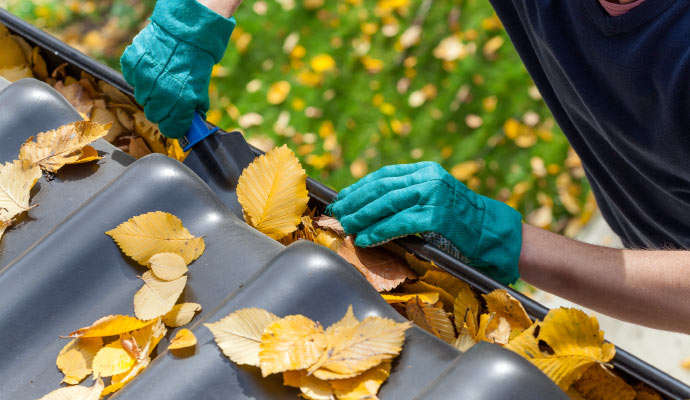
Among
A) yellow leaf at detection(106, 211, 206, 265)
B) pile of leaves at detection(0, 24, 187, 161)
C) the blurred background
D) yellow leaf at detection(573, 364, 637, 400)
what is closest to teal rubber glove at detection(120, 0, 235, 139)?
pile of leaves at detection(0, 24, 187, 161)

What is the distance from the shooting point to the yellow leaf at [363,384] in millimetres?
763

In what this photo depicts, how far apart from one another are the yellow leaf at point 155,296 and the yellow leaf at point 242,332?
0.12 m

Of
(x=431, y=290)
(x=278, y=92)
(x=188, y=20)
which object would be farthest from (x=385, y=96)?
(x=431, y=290)

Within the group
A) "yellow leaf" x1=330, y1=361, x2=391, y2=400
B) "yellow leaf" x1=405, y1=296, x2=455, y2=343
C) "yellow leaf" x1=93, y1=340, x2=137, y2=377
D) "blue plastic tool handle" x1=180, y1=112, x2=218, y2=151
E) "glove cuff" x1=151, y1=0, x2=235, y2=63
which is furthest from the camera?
"glove cuff" x1=151, y1=0, x2=235, y2=63

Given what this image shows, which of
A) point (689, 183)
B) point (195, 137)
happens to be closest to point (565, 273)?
point (689, 183)

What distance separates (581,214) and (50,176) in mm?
2160

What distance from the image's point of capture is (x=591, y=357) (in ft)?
2.73

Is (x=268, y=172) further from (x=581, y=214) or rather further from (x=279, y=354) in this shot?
(x=581, y=214)

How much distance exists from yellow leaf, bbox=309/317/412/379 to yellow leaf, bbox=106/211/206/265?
0.30m

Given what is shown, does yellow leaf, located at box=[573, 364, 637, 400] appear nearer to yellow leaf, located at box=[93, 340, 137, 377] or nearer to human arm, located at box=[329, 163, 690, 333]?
human arm, located at box=[329, 163, 690, 333]

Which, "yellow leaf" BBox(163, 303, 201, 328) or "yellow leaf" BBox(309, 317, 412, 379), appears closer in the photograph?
"yellow leaf" BBox(309, 317, 412, 379)

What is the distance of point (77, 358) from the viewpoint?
0.87m

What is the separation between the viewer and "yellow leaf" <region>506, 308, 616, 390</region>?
0.84 meters

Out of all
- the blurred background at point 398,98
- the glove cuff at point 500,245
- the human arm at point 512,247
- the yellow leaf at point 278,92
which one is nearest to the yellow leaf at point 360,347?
the human arm at point 512,247
